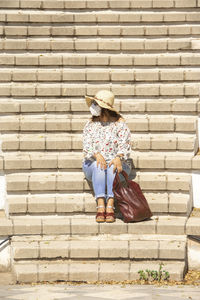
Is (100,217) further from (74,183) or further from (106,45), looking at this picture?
(106,45)

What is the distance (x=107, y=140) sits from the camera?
8.29m

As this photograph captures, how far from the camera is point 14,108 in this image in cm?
973

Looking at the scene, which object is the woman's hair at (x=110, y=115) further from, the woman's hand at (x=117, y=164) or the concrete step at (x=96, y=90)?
the concrete step at (x=96, y=90)

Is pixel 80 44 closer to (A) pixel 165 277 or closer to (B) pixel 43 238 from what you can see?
(B) pixel 43 238

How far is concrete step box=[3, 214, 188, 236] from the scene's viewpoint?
7816 mm

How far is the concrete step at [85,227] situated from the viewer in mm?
7816

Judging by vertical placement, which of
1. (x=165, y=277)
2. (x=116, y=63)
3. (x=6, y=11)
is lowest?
(x=165, y=277)

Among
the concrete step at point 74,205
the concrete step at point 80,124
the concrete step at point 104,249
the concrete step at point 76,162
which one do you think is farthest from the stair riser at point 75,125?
the concrete step at point 104,249

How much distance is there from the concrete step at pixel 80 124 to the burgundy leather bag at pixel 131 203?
1528mm

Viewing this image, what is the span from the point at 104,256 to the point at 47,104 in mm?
2978

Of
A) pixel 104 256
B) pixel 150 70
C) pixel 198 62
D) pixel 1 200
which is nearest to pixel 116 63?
pixel 150 70

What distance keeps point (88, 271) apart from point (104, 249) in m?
0.33

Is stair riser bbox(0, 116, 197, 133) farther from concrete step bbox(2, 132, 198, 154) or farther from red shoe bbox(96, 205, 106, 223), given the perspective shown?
red shoe bbox(96, 205, 106, 223)

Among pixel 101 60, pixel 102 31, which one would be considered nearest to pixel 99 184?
pixel 101 60
